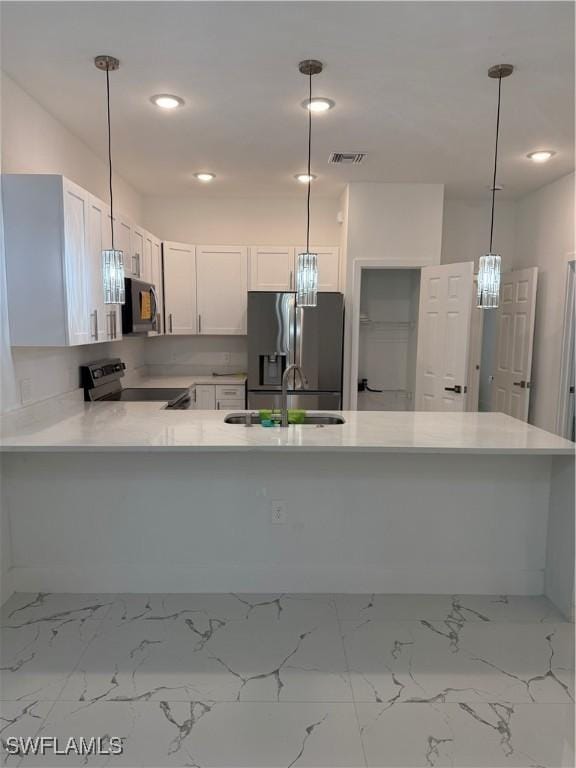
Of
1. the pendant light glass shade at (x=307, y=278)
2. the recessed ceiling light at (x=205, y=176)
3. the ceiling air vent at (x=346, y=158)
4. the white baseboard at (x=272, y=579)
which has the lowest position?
the white baseboard at (x=272, y=579)

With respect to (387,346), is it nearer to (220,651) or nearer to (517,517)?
(517,517)

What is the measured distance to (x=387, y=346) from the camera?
542 cm

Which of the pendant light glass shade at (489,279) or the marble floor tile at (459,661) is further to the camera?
the pendant light glass shade at (489,279)

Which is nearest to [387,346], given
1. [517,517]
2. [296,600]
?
[517,517]

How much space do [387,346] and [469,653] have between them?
3.60 m

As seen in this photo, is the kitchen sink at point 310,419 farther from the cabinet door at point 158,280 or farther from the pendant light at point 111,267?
the cabinet door at point 158,280

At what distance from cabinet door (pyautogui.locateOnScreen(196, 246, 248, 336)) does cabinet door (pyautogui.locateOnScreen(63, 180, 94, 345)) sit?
2186mm

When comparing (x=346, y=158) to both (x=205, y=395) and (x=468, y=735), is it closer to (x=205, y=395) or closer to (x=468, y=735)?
(x=205, y=395)

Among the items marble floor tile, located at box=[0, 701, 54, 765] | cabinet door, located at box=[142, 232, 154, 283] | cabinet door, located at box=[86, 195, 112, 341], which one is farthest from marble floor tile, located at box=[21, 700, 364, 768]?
cabinet door, located at box=[142, 232, 154, 283]

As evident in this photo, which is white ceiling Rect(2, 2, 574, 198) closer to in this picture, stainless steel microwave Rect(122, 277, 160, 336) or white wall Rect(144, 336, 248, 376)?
stainless steel microwave Rect(122, 277, 160, 336)

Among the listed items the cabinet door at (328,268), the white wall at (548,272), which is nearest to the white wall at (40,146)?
the cabinet door at (328,268)

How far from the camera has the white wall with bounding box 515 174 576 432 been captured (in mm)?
4359

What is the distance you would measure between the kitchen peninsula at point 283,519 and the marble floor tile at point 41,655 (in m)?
0.32

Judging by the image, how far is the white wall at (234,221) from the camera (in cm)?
529
